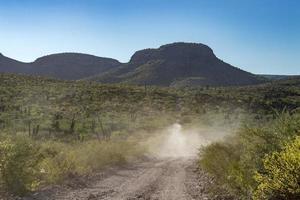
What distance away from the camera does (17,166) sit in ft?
49.6

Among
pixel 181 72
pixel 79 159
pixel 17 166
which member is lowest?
pixel 181 72

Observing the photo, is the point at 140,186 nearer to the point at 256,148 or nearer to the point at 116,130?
the point at 256,148

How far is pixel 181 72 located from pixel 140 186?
543 feet

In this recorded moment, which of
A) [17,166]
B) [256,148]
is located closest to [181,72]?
[17,166]

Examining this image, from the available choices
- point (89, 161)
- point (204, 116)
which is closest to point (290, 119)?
point (89, 161)

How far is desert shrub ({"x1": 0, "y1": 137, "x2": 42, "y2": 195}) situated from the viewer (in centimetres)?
1480

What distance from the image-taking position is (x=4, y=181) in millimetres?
14828

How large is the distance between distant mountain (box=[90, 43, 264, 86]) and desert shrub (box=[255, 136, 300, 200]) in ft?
475

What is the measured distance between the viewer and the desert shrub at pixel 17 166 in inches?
583

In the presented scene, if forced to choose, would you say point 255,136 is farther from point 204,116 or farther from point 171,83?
point 171,83

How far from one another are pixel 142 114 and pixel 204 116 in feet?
23.6

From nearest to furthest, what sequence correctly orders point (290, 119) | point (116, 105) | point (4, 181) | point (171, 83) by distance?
point (290, 119), point (4, 181), point (116, 105), point (171, 83)

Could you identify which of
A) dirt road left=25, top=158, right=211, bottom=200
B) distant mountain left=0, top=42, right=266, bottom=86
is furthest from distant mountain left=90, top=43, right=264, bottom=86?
dirt road left=25, top=158, right=211, bottom=200

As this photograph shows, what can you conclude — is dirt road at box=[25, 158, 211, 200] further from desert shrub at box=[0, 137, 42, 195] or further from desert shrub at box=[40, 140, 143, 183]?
desert shrub at box=[40, 140, 143, 183]
